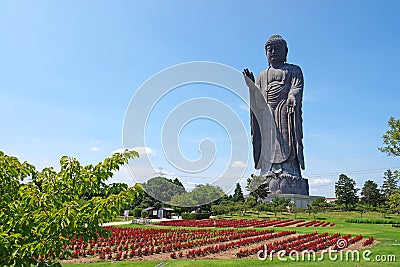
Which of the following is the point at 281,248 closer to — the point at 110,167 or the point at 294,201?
the point at 110,167

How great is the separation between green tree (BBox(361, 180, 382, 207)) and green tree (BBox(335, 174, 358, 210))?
2.47 meters

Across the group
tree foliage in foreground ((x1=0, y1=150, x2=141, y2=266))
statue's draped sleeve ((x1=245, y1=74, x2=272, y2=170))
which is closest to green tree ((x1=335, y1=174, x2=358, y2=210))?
statue's draped sleeve ((x1=245, y1=74, x2=272, y2=170))

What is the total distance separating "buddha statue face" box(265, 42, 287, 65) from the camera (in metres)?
48.7

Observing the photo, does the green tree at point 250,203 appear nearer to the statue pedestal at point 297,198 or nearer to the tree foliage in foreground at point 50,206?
the statue pedestal at point 297,198

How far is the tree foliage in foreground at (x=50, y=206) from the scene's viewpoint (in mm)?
4074

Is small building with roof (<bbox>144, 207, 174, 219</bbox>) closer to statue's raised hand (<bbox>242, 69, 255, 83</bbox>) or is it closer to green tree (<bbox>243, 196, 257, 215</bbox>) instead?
green tree (<bbox>243, 196, 257, 215</bbox>)

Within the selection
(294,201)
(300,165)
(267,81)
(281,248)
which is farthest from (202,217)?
(281,248)

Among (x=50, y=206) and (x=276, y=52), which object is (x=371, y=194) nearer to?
(x=276, y=52)

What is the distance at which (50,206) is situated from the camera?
14.5ft

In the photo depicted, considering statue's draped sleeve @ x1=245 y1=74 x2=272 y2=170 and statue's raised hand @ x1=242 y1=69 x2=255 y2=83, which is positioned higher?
statue's raised hand @ x1=242 y1=69 x2=255 y2=83

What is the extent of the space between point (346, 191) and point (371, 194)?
5324 millimetres

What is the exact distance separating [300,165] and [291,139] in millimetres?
3332

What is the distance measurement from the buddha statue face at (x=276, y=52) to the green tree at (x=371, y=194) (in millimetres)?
22875

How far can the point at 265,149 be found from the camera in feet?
161
